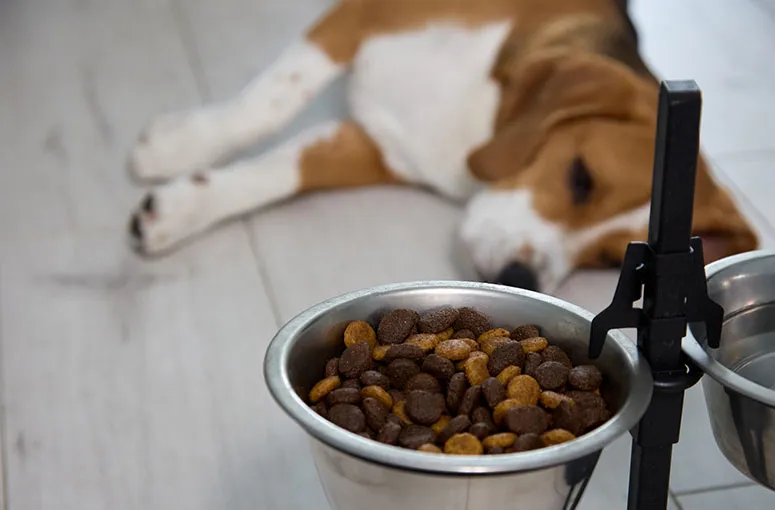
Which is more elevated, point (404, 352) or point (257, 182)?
point (404, 352)

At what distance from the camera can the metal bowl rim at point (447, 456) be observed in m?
0.83

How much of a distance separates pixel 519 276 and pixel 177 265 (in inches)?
26.0

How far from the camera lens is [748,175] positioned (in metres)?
2.28

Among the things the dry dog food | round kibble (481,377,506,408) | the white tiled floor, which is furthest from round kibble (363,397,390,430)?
the white tiled floor

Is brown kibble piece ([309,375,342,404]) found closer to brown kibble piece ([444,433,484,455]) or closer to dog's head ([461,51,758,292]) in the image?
brown kibble piece ([444,433,484,455])

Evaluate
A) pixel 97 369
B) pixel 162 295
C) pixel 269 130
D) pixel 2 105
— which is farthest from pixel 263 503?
pixel 2 105

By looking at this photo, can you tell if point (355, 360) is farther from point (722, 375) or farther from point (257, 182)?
point (257, 182)

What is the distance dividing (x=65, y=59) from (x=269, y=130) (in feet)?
2.53

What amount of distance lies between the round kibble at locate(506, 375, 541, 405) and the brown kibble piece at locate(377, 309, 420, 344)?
0.45 feet

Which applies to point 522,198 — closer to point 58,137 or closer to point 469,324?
point 469,324

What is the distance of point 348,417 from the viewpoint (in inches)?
37.3

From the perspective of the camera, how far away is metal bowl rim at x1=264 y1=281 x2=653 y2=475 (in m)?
0.83

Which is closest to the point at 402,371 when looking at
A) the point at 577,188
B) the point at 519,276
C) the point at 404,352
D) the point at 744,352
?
the point at 404,352

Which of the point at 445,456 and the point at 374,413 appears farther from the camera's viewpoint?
the point at 374,413
